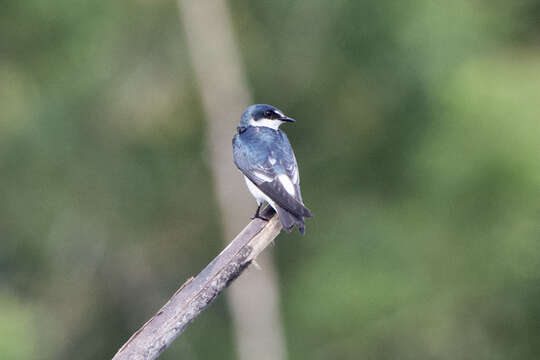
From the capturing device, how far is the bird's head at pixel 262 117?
4.10 meters

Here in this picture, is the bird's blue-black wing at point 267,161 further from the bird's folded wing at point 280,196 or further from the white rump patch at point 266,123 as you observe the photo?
the white rump patch at point 266,123

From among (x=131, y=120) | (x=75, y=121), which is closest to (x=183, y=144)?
(x=131, y=120)

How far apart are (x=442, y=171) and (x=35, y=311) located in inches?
165

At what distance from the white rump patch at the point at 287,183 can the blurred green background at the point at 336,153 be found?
3.82 metres

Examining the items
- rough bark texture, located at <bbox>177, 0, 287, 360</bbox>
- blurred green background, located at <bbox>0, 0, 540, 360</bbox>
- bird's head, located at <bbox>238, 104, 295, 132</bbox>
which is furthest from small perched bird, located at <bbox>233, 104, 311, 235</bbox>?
blurred green background, located at <bbox>0, 0, 540, 360</bbox>

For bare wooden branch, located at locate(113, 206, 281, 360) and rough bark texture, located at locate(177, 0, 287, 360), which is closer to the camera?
bare wooden branch, located at locate(113, 206, 281, 360)

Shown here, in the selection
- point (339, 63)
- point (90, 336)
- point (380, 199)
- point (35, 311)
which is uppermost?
point (339, 63)

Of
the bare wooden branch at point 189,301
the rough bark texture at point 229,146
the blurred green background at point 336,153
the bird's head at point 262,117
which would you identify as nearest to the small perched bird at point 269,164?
the bird's head at point 262,117

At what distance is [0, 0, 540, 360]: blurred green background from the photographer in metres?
7.20

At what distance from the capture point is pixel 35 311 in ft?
24.4

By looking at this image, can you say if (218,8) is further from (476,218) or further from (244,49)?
(476,218)

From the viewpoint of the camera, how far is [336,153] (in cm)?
784

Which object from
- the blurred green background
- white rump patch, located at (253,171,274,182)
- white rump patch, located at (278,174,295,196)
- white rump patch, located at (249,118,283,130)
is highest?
white rump patch, located at (249,118,283,130)

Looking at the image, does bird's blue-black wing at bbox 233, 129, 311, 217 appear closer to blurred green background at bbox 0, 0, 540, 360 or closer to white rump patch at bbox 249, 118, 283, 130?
white rump patch at bbox 249, 118, 283, 130
